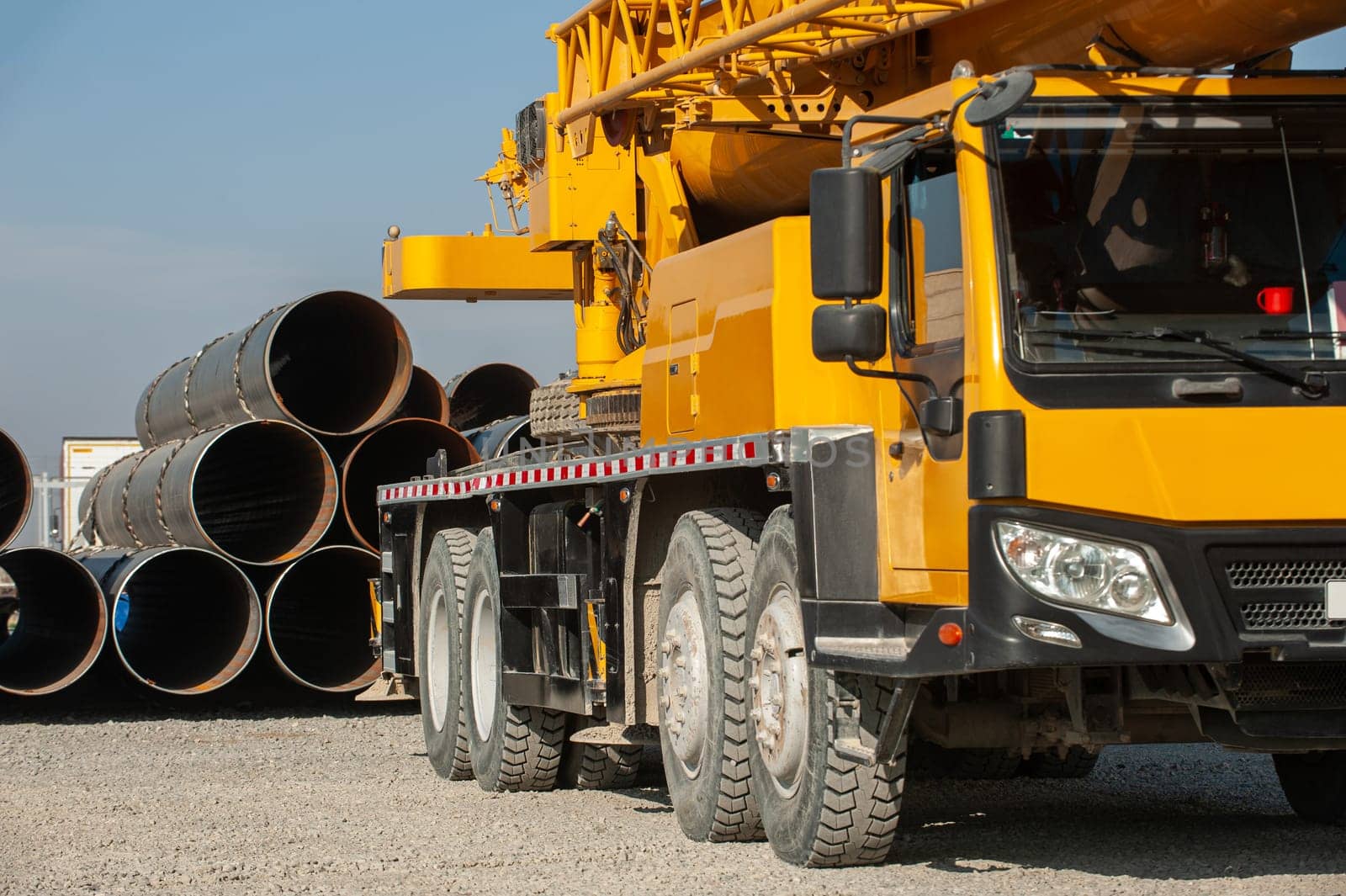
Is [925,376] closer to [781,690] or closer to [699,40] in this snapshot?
[781,690]

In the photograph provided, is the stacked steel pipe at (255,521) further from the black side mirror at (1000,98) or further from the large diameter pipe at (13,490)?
the black side mirror at (1000,98)

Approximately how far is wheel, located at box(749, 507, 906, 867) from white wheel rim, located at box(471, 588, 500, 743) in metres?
3.43

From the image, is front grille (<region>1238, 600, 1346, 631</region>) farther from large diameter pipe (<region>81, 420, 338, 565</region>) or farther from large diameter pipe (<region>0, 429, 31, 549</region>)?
large diameter pipe (<region>0, 429, 31, 549</region>)

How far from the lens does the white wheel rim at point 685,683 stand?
8.03 meters

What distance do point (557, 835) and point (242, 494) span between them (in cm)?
765

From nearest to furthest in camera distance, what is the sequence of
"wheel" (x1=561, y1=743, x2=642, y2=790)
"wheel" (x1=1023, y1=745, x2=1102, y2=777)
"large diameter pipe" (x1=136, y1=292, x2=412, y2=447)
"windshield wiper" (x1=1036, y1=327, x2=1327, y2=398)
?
"windshield wiper" (x1=1036, y1=327, x2=1327, y2=398), "wheel" (x1=1023, y1=745, x2=1102, y2=777), "wheel" (x1=561, y1=743, x2=642, y2=790), "large diameter pipe" (x1=136, y1=292, x2=412, y2=447)

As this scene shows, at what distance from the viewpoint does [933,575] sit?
6.43m

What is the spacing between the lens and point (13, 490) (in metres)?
15.4

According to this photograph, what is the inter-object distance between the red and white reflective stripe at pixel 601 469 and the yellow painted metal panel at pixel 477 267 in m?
1.95

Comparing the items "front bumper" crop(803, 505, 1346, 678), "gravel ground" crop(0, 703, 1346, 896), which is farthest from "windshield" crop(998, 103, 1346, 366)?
"gravel ground" crop(0, 703, 1346, 896)

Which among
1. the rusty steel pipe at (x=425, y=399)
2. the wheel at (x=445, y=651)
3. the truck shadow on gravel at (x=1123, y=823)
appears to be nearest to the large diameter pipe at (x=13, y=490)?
the rusty steel pipe at (x=425, y=399)

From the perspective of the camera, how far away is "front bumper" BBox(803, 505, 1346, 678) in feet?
19.3

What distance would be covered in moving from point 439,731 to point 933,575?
573cm

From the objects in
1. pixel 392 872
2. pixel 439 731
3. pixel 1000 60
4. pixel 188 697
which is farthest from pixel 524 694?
pixel 188 697
